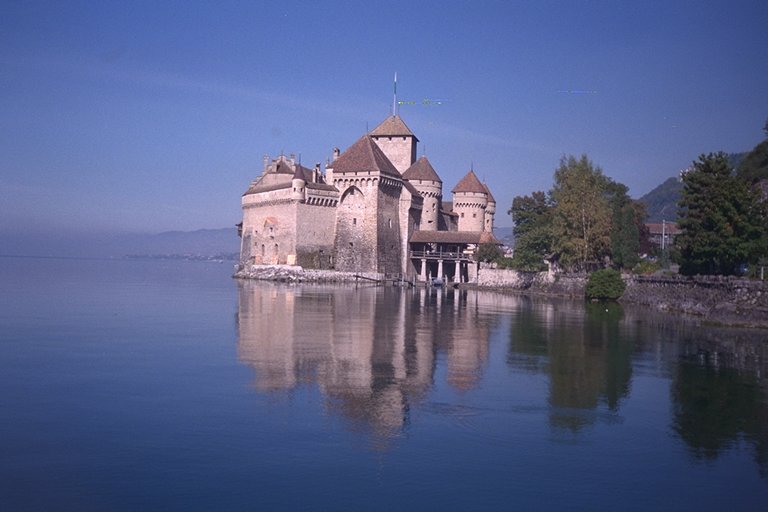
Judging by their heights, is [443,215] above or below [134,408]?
above

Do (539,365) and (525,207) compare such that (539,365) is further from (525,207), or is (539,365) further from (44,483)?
(525,207)

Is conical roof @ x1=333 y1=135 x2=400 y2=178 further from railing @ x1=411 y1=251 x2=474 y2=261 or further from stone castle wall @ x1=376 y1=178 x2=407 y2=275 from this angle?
railing @ x1=411 y1=251 x2=474 y2=261

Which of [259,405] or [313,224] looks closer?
[259,405]

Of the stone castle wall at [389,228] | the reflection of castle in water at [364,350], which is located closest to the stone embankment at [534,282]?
the stone castle wall at [389,228]

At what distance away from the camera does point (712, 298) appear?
97.4 feet

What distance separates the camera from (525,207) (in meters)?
56.9

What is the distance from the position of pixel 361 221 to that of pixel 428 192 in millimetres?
7805

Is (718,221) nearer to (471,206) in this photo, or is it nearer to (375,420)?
(375,420)

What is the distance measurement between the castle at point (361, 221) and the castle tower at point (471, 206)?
197cm

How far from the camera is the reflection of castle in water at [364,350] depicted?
43.1ft


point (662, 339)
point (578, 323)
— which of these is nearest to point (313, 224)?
point (578, 323)

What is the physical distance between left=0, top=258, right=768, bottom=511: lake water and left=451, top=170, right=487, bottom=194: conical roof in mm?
40594

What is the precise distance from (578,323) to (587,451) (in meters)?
17.3

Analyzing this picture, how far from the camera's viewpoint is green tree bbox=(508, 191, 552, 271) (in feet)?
159
